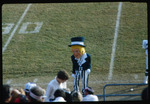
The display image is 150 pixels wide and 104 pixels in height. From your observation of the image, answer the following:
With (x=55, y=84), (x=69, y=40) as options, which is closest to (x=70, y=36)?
(x=69, y=40)

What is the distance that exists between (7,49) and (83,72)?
15.7ft

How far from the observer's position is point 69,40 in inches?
458

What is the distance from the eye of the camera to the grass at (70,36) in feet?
32.9

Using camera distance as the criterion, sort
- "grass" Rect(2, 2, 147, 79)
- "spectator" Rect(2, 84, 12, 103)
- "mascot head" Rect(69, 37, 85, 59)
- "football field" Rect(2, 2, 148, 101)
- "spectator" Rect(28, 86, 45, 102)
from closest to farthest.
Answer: "spectator" Rect(2, 84, 12, 103) → "spectator" Rect(28, 86, 45, 102) → "mascot head" Rect(69, 37, 85, 59) → "football field" Rect(2, 2, 148, 101) → "grass" Rect(2, 2, 147, 79)

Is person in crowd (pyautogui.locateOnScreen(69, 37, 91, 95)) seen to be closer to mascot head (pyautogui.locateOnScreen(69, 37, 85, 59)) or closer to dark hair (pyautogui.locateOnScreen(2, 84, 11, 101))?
mascot head (pyautogui.locateOnScreen(69, 37, 85, 59))

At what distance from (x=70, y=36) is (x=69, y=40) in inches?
12.5

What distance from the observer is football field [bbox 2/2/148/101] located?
952 centimetres

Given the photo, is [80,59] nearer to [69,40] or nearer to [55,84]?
[55,84]

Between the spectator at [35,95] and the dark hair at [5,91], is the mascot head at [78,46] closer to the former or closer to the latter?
the spectator at [35,95]

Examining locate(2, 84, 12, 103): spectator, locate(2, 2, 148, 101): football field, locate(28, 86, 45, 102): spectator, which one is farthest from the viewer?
locate(2, 2, 148, 101): football field

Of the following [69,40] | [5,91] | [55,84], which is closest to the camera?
[5,91]

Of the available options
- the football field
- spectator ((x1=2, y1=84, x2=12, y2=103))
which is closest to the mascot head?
the football field

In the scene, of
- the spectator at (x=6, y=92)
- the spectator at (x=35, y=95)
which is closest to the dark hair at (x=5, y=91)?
the spectator at (x=6, y=92)

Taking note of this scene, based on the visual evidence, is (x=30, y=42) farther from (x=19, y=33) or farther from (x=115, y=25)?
(x=115, y=25)
